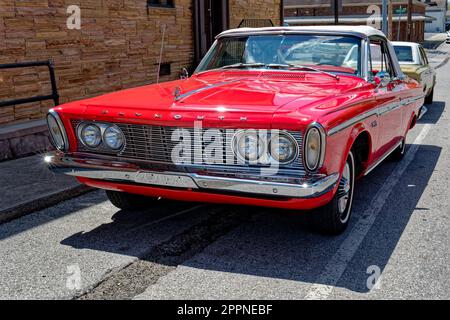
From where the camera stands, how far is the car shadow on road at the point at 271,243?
12.7 feet

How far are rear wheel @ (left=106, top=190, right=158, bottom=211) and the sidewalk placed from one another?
74 centimetres

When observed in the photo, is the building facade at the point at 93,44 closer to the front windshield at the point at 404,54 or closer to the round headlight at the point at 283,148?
the front windshield at the point at 404,54

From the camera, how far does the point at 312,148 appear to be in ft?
12.4

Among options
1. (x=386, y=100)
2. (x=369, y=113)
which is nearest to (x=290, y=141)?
(x=369, y=113)

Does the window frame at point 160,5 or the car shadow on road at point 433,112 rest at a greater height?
the window frame at point 160,5

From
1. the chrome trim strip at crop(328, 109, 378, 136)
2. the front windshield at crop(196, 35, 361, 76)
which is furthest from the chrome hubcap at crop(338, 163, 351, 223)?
the front windshield at crop(196, 35, 361, 76)

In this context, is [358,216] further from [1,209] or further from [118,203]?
[1,209]

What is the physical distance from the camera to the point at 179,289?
3590 mm

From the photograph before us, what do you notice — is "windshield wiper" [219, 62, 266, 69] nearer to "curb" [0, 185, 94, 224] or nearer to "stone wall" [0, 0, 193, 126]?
"curb" [0, 185, 94, 224]

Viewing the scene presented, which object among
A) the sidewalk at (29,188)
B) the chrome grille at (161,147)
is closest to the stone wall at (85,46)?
the sidewalk at (29,188)

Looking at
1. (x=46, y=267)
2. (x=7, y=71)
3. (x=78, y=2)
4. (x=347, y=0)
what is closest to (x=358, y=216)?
(x=46, y=267)

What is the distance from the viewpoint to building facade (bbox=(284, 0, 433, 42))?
161 ft

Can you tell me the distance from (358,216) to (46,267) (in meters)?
2.68

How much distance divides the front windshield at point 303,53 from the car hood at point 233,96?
175 millimetres
